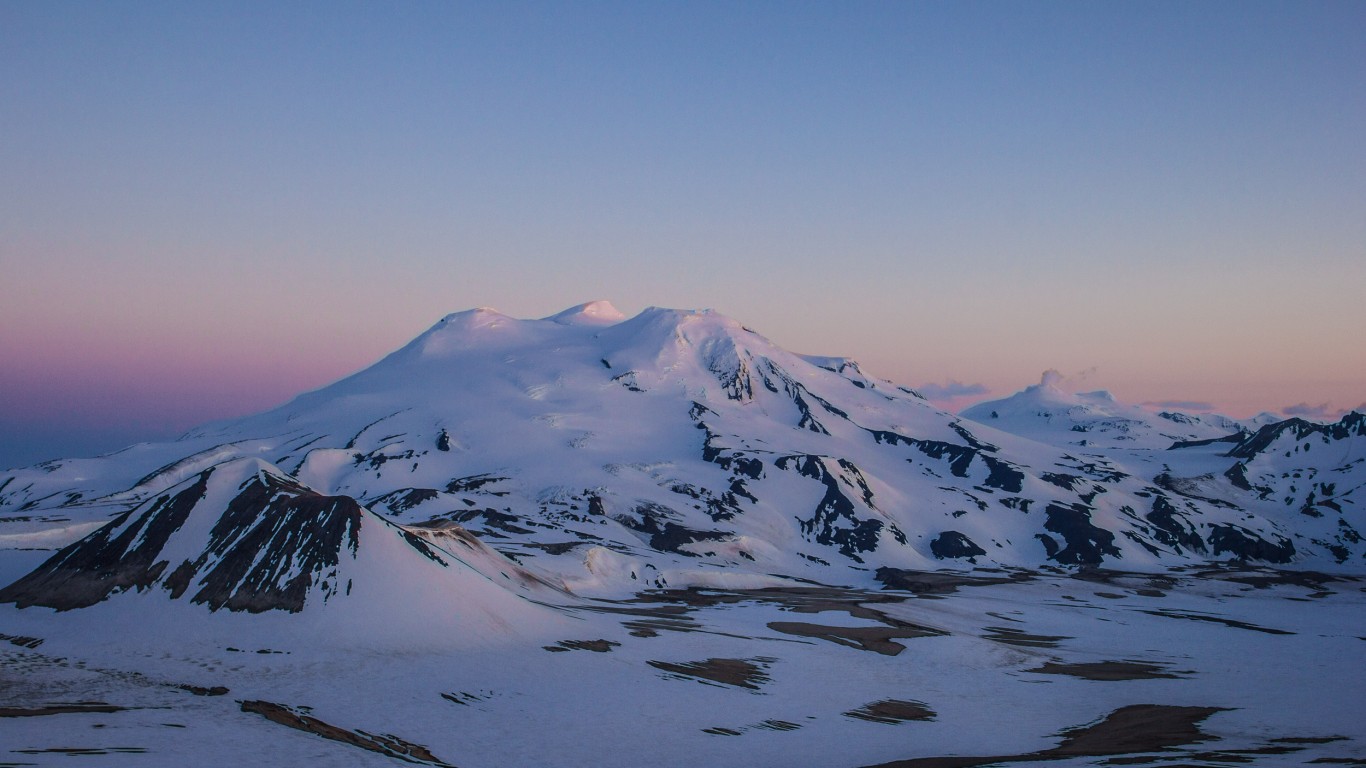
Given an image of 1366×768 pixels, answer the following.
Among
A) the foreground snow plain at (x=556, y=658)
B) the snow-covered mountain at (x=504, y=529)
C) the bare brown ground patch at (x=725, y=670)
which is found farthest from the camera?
the snow-covered mountain at (x=504, y=529)

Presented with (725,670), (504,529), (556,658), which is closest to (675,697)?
(725,670)

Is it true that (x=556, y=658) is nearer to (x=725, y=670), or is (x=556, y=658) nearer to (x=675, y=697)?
(x=675, y=697)

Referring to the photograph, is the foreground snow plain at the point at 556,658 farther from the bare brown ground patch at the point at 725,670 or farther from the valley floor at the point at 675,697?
the bare brown ground patch at the point at 725,670

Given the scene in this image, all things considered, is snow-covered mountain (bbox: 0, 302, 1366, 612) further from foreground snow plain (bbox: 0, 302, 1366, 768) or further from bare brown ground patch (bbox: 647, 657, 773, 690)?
bare brown ground patch (bbox: 647, 657, 773, 690)

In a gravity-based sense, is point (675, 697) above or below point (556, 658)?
below

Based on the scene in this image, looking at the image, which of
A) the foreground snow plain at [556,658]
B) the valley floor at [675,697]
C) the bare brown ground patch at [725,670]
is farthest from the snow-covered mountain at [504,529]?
the bare brown ground patch at [725,670]

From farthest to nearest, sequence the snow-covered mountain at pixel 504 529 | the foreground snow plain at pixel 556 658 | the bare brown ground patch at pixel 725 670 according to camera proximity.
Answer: the snow-covered mountain at pixel 504 529 < the bare brown ground patch at pixel 725 670 < the foreground snow plain at pixel 556 658

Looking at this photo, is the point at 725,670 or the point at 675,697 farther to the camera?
the point at 725,670

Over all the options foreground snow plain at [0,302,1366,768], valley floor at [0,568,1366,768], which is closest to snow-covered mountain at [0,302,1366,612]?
foreground snow plain at [0,302,1366,768]
